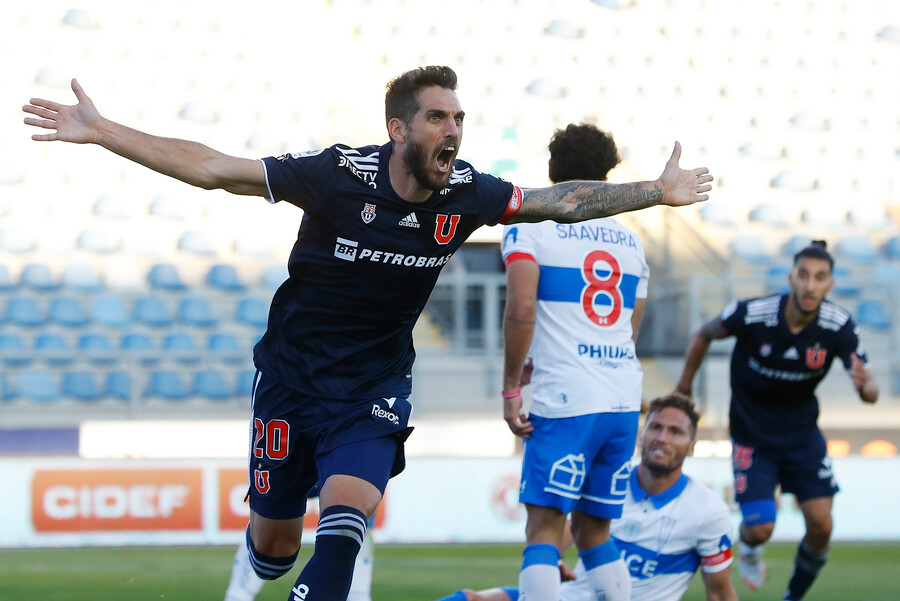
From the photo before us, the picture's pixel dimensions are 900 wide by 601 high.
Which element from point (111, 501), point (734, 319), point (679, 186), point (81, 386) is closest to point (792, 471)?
point (734, 319)

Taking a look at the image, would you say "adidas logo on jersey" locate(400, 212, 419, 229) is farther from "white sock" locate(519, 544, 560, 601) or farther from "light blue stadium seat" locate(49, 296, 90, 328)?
"light blue stadium seat" locate(49, 296, 90, 328)

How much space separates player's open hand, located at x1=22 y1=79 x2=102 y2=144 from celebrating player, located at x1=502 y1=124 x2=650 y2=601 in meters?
1.74

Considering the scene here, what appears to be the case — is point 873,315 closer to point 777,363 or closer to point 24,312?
point 777,363

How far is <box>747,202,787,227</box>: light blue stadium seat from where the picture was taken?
15.3 metres

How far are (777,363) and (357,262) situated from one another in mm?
3353

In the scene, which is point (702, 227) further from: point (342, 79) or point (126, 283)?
point (126, 283)

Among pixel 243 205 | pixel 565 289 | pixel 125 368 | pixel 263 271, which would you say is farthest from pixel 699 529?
pixel 243 205

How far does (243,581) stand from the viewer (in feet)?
15.5

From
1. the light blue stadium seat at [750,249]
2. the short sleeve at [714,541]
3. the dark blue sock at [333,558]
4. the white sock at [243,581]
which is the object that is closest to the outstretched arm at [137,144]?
the dark blue sock at [333,558]

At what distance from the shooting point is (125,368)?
36.5 ft

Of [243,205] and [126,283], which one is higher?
[243,205]

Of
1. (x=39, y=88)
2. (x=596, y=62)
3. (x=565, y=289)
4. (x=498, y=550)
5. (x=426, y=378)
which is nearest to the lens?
(x=565, y=289)

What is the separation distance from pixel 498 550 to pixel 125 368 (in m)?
4.32

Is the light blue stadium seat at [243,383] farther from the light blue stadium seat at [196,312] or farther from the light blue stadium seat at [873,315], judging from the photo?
the light blue stadium seat at [873,315]
